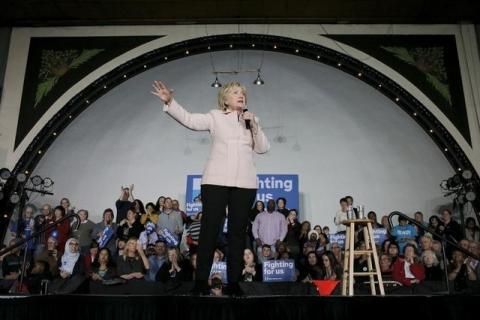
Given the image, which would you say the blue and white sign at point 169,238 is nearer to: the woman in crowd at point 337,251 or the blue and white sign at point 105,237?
the blue and white sign at point 105,237

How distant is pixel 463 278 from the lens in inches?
254

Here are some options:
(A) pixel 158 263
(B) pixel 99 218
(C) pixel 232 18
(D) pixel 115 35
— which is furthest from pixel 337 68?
(B) pixel 99 218

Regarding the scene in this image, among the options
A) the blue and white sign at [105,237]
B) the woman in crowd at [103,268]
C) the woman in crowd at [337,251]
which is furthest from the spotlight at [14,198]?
the woman in crowd at [337,251]

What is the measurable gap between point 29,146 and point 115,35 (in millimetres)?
2728

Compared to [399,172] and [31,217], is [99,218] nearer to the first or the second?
[31,217]

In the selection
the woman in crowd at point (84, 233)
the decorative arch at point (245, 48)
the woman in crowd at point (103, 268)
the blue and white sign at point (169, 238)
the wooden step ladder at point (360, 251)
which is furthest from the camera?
the decorative arch at point (245, 48)

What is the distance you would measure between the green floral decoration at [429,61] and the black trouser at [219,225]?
7.48m

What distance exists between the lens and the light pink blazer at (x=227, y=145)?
2879mm

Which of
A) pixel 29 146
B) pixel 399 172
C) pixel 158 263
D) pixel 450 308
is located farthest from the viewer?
pixel 399 172

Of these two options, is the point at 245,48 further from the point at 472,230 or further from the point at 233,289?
the point at 233,289

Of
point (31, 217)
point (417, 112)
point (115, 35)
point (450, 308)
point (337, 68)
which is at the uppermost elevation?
point (115, 35)

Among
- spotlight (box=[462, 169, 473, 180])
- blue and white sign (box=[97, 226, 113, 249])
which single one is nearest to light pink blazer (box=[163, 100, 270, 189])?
blue and white sign (box=[97, 226, 113, 249])

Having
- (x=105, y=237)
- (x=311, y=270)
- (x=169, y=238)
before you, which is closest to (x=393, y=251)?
(x=311, y=270)

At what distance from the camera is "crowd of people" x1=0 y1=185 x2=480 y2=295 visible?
6.47 meters
